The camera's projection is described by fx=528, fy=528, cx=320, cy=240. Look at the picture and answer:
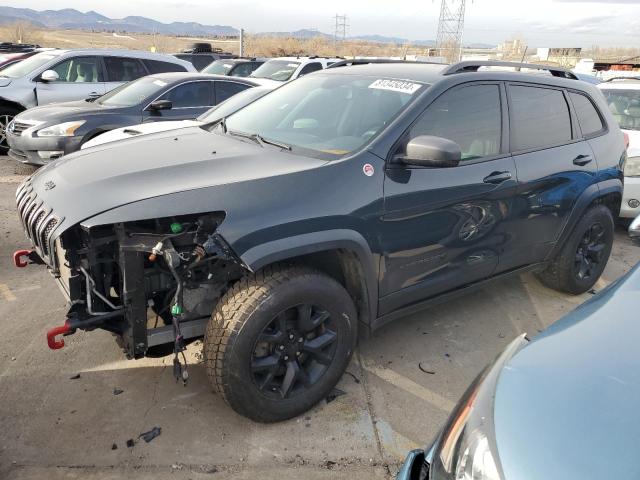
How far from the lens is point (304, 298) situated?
2617 millimetres

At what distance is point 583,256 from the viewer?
4.38 m

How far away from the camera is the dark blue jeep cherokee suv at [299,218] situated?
2.45m

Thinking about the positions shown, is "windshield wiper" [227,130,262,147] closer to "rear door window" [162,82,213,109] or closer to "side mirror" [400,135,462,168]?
"side mirror" [400,135,462,168]

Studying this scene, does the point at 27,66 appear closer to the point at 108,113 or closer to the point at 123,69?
the point at 123,69

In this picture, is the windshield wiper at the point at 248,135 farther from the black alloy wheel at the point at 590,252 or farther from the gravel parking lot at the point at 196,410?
the black alloy wheel at the point at 590,252

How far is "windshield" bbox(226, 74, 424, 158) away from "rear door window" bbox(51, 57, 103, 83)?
6706 mm

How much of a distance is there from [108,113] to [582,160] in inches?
223

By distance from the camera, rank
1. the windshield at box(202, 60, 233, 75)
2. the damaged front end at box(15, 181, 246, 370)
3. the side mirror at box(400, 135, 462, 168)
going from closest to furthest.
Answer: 1. the damaged front end at box(15, 181, 246, 370)
2. the side mirror at box(400, 135, 462, 168)
3. the windshield at box(202, 60, 233, 75)

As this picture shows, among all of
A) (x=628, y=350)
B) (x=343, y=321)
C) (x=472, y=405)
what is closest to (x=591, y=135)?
(x=343, y=321)

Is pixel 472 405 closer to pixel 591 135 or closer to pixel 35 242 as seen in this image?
pixel 35 242

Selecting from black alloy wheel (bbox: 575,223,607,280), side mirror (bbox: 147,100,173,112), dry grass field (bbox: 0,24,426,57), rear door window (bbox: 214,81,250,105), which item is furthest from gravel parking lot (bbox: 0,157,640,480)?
dry grass field (bbox: 0,24,426,57)

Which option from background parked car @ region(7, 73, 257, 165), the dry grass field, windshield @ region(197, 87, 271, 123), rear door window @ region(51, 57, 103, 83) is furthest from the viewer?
the dry grass field

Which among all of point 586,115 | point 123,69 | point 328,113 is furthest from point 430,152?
point 123,69

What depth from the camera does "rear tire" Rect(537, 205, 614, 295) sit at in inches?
164
